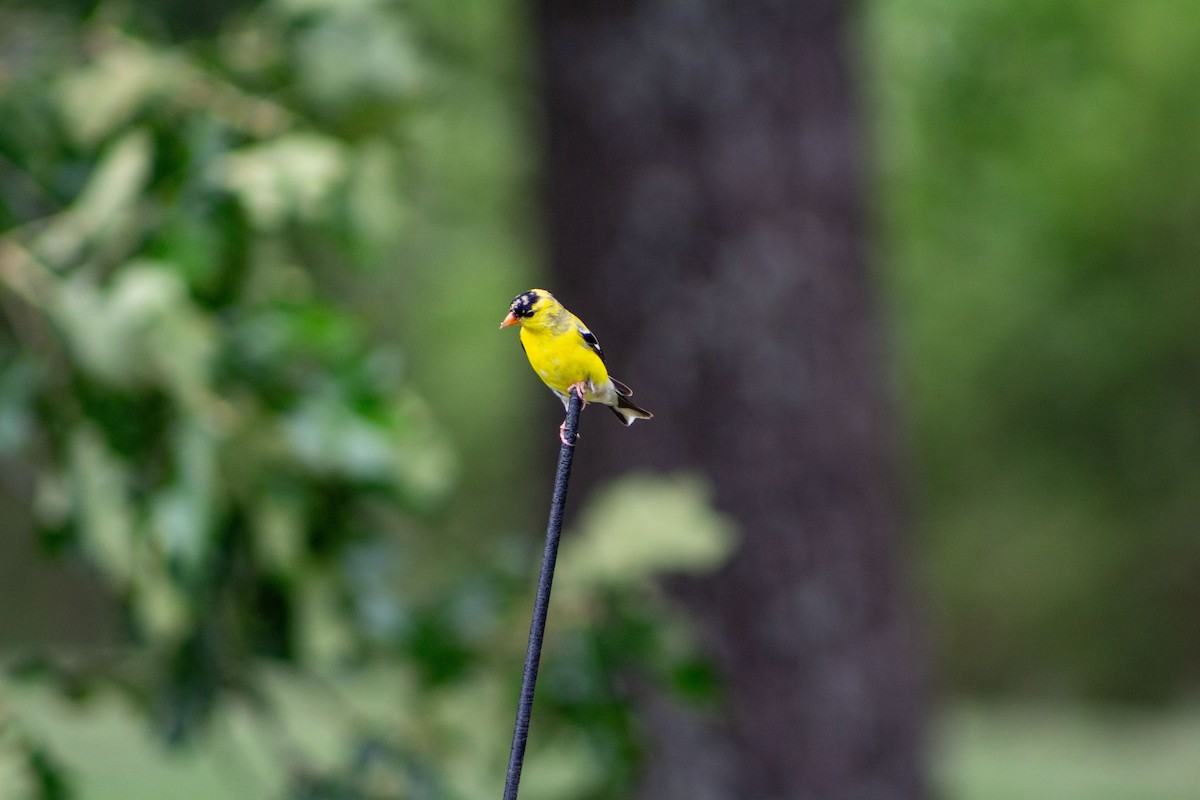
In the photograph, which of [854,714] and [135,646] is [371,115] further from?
[854,714]

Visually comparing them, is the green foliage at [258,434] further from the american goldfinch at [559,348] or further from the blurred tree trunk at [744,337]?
the blurred tree trunk at [744,337]

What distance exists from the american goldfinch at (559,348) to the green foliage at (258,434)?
872mm

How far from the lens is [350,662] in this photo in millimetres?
2023

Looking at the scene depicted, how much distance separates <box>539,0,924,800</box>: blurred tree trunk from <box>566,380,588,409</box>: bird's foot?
2390 mm

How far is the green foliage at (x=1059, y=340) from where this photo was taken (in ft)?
33.9

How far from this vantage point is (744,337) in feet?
10.7

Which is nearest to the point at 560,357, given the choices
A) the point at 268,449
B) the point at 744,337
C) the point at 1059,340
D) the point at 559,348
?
the point at 559,348

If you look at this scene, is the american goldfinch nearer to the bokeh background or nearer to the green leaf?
the bokeh background

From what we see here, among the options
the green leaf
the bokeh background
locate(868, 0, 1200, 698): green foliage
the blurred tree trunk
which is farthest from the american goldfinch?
locate(868, 0, 1200, 698): green foliage

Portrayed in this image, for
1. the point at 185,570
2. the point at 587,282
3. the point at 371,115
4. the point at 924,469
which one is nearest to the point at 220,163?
the point at 371,115

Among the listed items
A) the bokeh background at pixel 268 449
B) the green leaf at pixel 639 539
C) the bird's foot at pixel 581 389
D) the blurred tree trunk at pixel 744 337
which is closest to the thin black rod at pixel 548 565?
the bird's foot at pixel 581 389

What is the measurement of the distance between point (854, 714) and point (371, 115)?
1999 mm

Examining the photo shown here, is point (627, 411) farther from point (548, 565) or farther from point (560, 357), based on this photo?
point (548, 565)

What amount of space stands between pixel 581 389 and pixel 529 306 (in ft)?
0.21
